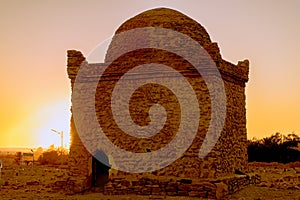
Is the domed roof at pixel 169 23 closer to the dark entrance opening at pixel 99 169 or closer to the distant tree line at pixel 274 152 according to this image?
the dark entrance opening at pixel 99 169

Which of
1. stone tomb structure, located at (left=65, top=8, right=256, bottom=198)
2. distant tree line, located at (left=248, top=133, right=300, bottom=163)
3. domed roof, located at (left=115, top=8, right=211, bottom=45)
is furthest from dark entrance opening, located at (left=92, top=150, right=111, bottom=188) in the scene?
distant tree line, located at (left=248, top=133, right=300, bottom=163)

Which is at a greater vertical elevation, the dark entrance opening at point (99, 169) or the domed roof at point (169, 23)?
the domed roof at point (169, 23)

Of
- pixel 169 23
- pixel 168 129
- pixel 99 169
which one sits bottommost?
pixel 99 169

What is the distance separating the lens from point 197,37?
51.0 feet

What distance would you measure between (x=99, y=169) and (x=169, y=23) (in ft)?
19.4

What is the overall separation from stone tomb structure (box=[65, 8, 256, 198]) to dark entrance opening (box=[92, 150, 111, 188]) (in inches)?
1.4

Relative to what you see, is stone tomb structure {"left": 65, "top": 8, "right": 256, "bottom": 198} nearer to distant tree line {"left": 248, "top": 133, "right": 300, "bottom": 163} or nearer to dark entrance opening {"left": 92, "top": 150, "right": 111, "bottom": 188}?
dark entrance opening {"left": 92, "top": 150, "right": 111, "bottom": 188}

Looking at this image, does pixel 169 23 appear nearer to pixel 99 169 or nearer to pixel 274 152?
pixel 99 169

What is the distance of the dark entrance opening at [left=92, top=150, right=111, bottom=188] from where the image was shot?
15273mm

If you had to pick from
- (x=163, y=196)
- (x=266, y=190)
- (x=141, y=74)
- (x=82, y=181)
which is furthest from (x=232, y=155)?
(x=82, y=181)

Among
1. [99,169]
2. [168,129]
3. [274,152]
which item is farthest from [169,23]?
[274,152]

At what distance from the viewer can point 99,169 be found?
55.0 feet

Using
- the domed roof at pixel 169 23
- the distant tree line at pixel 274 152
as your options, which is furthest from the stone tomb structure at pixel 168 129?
the distant tree line at pixel 274 152

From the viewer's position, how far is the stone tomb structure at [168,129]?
13805 mm
